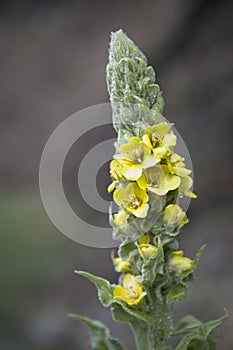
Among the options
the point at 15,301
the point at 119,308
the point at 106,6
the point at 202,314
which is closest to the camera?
the point at 119,308

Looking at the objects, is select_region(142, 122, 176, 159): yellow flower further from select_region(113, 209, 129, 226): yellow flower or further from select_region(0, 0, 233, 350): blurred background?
select_region(0, 0, 233, 350): blurred background

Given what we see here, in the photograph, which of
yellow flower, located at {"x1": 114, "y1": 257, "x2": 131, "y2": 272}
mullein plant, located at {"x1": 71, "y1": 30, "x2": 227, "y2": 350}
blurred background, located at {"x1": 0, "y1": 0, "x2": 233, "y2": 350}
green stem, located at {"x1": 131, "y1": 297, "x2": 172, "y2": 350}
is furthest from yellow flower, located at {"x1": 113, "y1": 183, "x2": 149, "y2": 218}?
blurred background, located at {"x1": 0, "y1": 0, "x2": 233, "y2": 350}

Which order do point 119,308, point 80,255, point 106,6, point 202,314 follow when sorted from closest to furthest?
1. point 119,308
2. point 202,314
3. point 80,255
4. point 106,6

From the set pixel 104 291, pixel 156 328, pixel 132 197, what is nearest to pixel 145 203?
pixel 132 197

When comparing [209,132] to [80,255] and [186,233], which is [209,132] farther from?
[80,255]

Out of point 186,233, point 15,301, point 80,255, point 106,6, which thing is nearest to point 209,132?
point 186,233

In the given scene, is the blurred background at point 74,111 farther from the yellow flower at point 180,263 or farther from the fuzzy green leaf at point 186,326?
the yellow flower at point 180,263

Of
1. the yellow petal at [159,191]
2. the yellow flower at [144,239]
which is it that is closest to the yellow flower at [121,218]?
the yellow flower at [144,239]
